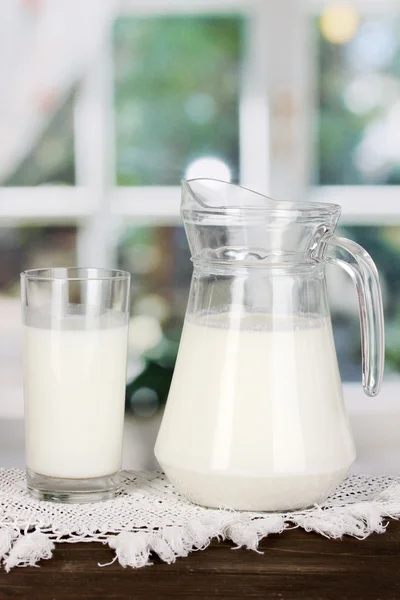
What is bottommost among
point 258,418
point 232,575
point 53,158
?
point 232,575

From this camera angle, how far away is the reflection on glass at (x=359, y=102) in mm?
1125

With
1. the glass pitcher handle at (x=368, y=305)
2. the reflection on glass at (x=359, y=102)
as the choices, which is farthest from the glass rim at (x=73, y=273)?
the reflection on glass at (x=359, y=102)

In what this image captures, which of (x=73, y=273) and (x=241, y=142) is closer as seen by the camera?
(x=73, y=273)

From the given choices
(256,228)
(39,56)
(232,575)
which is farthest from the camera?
(39,56)

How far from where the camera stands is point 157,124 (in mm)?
1130

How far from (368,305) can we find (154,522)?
266 mm

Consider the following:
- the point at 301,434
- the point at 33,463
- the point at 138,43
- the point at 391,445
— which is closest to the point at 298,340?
the point at 301,434

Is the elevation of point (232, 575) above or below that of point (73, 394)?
below

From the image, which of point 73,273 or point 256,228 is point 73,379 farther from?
point 256,228

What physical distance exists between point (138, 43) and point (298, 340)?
504 mm

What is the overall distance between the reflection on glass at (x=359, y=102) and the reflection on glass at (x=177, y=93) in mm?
110

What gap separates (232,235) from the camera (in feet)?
2.62

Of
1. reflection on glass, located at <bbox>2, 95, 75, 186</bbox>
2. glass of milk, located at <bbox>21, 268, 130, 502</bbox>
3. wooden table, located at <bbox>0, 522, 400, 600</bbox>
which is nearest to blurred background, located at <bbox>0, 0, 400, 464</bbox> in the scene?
reflection on glass, located at <bbox>2, 95, 75, 186</bbox>

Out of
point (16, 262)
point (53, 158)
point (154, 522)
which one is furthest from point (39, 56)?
point (154, 522)
